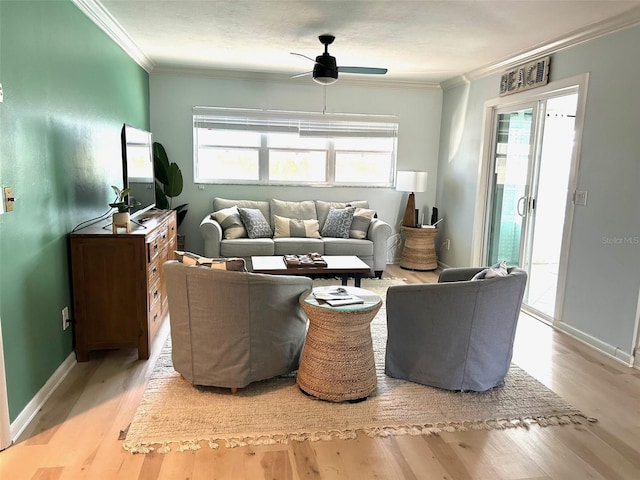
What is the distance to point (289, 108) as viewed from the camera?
5.94 meters

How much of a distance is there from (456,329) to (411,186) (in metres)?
3.50

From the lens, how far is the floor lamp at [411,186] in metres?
5.88

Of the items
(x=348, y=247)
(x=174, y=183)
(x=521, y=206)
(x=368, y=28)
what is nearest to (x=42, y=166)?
(x=368, y=28)

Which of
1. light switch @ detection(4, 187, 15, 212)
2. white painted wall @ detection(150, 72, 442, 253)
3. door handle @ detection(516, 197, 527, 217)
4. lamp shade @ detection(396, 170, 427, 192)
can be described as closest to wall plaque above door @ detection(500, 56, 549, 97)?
door handle @ detection(516, 197, 527, 217)

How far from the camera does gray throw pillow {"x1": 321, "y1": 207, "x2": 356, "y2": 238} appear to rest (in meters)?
5.52

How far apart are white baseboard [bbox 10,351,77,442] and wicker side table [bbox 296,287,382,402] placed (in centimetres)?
141

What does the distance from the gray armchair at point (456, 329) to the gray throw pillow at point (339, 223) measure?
9.24ft

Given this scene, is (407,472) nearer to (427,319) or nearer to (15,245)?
(427,319)

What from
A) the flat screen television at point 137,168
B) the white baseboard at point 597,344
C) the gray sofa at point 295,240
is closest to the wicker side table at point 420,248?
the gray sofa at point 295,240

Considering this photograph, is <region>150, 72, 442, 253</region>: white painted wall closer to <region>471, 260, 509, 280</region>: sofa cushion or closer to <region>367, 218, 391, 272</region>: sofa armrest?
<region>367, 218, 391, 272</region>: sofa armrest

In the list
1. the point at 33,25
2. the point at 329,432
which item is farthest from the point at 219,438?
the point at 33,25

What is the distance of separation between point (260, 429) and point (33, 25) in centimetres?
240

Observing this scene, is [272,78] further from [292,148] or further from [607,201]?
[607,201]

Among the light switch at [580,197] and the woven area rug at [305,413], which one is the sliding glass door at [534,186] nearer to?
the light switch at [580,197]
